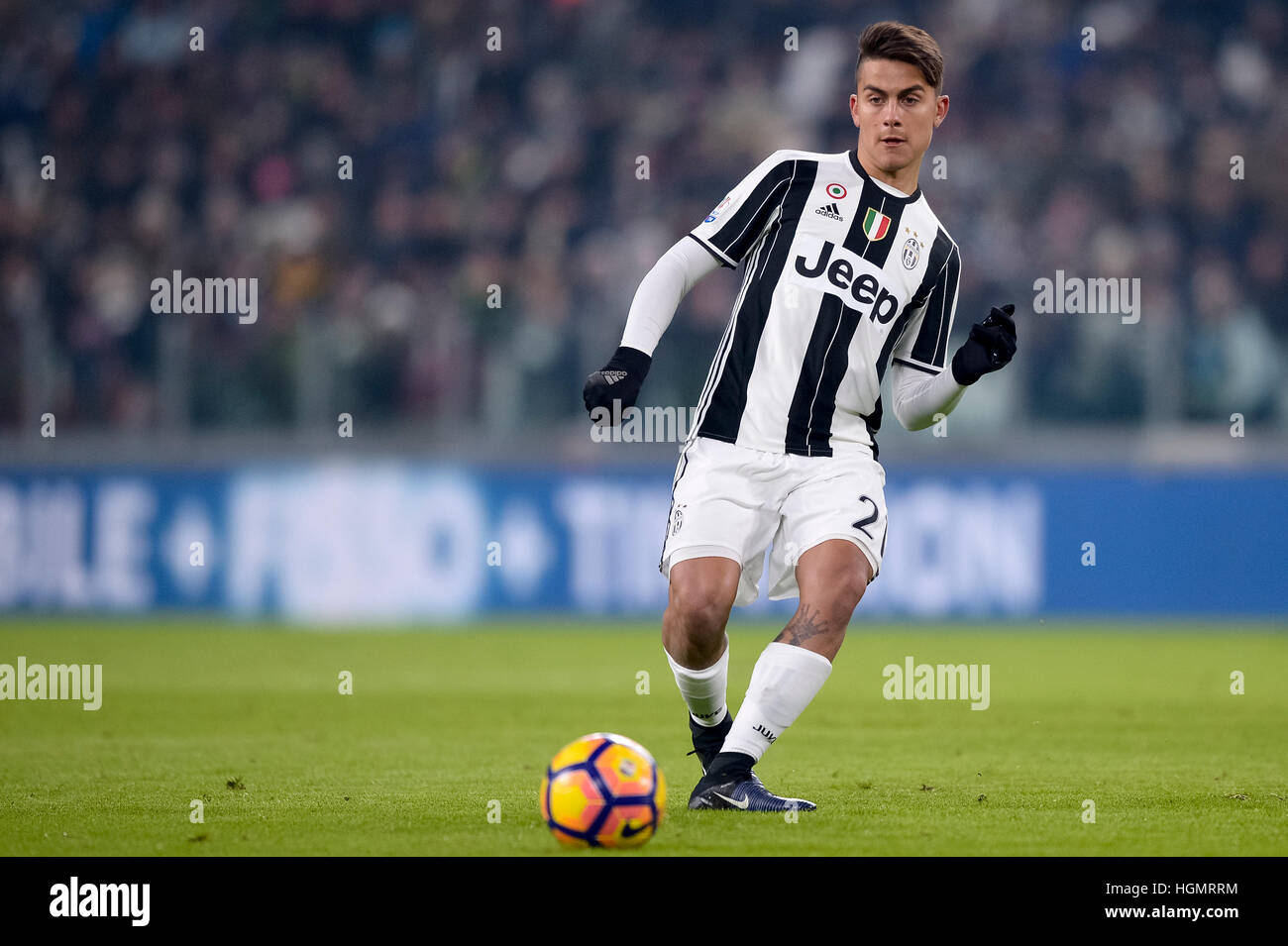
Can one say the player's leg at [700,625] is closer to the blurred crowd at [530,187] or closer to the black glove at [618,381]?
the black glove at [618,381]

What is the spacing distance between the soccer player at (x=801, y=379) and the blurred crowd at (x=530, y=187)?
7.70 m

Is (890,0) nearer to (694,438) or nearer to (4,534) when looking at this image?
(4,534)

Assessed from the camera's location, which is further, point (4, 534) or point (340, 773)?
point (4, 534)

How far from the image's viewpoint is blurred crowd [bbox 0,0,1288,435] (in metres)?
14.3

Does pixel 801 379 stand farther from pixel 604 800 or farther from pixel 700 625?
pixel 604 800

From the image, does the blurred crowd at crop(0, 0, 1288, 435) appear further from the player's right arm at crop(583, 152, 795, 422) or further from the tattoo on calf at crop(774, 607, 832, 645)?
the tattoo on calf at crop(774, 607, 832, 645)

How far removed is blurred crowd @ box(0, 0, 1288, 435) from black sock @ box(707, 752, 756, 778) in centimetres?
819

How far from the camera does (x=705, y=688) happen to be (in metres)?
5.86

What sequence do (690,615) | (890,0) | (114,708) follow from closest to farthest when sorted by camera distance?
(690,615) → (114,708) → (890,0)

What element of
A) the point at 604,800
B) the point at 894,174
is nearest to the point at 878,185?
the point at 894,174

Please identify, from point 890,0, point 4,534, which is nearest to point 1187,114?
point 890,0
